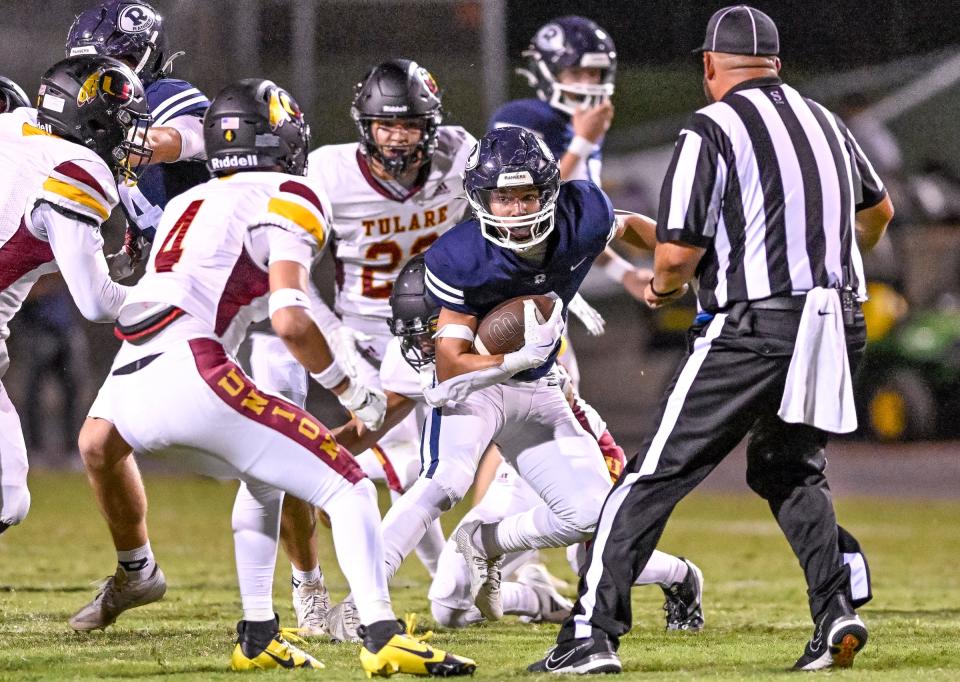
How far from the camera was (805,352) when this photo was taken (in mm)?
3607

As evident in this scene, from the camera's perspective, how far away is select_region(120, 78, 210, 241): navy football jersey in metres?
4.87

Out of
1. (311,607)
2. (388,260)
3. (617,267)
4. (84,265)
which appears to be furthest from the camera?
(617,267)

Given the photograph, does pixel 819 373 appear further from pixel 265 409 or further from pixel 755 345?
pixel 265 409

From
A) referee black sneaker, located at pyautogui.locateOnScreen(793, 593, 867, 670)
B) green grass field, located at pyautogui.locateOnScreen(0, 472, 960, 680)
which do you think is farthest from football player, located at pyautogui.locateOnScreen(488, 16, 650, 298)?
referee black sneaker, located at pyautogui.locateOnScreen(793, 593, 867, 670)

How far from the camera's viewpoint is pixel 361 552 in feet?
11.4

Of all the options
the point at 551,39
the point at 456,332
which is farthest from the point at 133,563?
the point at 551,39

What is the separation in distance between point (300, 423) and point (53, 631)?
1409mm

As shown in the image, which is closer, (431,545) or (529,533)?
(529,533)

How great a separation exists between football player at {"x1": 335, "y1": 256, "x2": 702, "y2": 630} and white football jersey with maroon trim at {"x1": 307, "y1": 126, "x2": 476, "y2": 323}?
0.27m

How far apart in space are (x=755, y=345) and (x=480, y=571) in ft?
4.37

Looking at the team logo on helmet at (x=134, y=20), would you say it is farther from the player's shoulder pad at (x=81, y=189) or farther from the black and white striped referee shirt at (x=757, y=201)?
the black and white striped referee shirt at (x=757, y=201)

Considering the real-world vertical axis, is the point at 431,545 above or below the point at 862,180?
below

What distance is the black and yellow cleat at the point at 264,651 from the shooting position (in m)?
3.70

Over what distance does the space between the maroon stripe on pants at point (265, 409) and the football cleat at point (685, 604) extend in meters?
1.42
